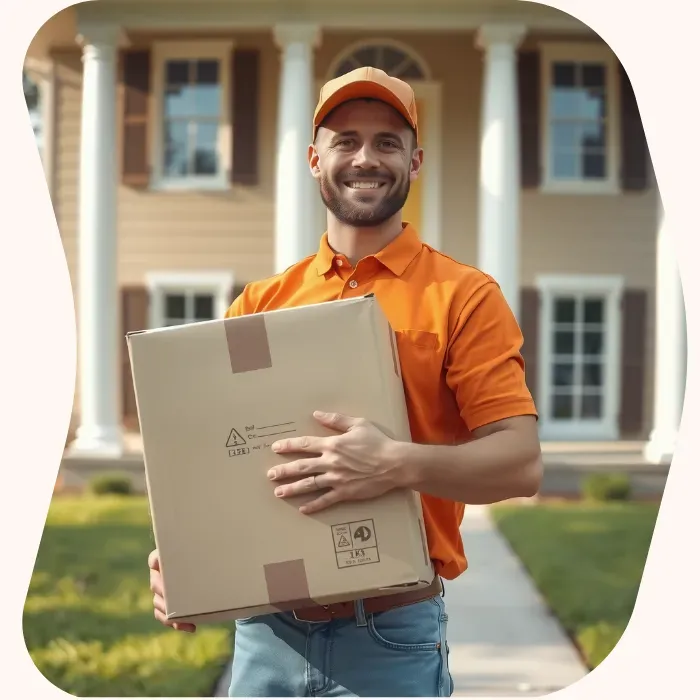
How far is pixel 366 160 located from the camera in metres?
1.26

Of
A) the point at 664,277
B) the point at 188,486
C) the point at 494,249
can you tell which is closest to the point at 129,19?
the point at 188,486

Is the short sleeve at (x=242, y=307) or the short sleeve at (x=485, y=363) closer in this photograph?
the short sleeve at (x=485, y=363)

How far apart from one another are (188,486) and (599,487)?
213 cm

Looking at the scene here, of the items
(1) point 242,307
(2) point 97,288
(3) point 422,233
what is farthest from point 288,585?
(3) point 422,233

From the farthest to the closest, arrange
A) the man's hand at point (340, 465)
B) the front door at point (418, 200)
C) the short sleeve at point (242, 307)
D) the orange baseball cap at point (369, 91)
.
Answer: the front door at point (418, 200)
the short sleeve at point (242, 307)
the orange baseball cap at point (369, 91)
the man's hand at point (340, 465)

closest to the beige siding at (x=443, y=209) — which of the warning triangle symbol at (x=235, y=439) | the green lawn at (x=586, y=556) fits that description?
the green lawn at (x=586, y=556)

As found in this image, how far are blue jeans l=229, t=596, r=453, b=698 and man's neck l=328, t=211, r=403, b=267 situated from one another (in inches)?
20.3

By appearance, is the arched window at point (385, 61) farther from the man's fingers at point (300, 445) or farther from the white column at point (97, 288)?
the man's fingers at point (300, 445)

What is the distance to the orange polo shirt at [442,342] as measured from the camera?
3.97 feet

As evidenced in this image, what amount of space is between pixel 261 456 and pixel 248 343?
0.15 meters

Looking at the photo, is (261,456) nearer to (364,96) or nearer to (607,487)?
(364,96)

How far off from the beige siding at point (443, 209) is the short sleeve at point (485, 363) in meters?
1.41

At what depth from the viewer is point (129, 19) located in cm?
216

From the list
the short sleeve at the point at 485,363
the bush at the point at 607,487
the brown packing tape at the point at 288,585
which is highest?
the short sleeve at the point at 485,363
